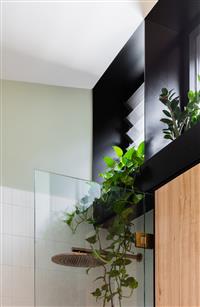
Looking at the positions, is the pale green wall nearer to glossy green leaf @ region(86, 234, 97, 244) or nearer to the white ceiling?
the white ceiling

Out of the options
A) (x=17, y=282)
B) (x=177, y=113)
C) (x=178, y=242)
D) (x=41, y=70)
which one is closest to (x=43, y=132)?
(x=41, y=70)

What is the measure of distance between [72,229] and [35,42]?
969 millimetres

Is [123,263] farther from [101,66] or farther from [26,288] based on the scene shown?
[101,66]

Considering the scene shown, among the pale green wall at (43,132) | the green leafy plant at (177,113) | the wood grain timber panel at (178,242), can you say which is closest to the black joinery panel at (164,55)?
the green leafy plant at (177,113)

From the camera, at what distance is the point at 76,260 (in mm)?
2004

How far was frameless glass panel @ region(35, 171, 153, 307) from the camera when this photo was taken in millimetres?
1990

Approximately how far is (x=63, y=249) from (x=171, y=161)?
1.54 ft

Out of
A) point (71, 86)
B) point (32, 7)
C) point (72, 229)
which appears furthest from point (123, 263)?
point (71, 86)

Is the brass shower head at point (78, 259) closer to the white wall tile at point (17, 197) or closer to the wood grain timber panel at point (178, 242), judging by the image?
the wood grain timber panel at point (178, 242)

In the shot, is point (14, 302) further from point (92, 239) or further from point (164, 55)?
point (164, 55)

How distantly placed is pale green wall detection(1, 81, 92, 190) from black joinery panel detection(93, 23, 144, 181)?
44mm

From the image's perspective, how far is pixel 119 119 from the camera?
9.97 feet

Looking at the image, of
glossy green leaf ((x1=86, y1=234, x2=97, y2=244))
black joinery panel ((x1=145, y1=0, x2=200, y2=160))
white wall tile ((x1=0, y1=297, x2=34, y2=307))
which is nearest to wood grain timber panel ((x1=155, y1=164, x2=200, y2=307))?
glossy green leaf ((x1=86, y1=234, x2=97, y2=244))

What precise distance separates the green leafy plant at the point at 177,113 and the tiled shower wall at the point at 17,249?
90 centimetres
